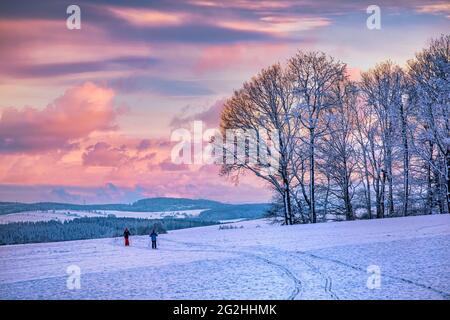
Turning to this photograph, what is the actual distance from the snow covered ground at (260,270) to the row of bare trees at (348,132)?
45.5 feet

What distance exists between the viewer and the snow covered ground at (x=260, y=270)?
15.7 m

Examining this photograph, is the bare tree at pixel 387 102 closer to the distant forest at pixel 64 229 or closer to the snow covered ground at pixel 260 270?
the snow covered ground at pixel 260 270

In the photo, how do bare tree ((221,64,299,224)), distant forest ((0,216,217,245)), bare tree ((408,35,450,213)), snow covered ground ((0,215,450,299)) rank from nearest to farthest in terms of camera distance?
snow covered ground ((0,215,450,299)), bare tree ((408,35,450,213)), bare tree ((221,64,299,224)), distant forest ((0,216,217,245))

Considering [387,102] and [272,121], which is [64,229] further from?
[387,102]

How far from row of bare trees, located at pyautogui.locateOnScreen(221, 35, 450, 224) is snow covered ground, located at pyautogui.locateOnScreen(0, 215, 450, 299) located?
13.9 meters

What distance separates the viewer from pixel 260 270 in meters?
19.8

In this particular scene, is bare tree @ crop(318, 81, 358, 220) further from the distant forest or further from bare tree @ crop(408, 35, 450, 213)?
the distant forest

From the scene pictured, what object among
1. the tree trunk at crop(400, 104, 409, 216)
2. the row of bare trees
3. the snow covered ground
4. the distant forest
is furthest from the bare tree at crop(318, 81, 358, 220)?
the distant forest

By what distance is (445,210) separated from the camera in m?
45.6

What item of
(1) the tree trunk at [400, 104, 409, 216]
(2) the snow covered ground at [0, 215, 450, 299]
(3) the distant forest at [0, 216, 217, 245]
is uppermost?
(1) the tree trunk at [400, 104, 409, 216]

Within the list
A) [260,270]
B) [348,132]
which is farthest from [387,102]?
[260,270]

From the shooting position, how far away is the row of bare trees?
143 ft

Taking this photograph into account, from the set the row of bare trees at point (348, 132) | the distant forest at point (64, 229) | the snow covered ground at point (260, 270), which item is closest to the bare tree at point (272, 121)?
the row of bare trees at point (348, 132)
